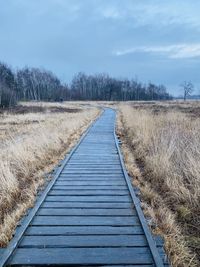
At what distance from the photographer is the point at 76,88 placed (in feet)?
461

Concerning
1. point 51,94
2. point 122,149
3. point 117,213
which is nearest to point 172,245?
point 117,213

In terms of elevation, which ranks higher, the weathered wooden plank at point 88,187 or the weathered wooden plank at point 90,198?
the weathered wooden plank at point 90,198

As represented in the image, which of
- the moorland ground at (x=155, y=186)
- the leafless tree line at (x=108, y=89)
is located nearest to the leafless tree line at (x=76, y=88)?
the leafless tree line at (x=108, y=89)

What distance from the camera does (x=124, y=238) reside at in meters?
4.84

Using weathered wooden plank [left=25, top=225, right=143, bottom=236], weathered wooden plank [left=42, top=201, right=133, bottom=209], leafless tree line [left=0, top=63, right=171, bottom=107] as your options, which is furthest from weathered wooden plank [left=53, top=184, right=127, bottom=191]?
leafless tree line [left=0, top=63, right=171, bottom=107]

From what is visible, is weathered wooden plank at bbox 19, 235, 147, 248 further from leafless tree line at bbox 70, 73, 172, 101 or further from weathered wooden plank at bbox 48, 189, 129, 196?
leafless tree line at bbox 70, 73, 172, 101

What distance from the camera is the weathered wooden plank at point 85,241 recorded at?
4602mm

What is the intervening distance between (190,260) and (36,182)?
4530 millimetres

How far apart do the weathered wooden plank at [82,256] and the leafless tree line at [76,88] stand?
87363mm

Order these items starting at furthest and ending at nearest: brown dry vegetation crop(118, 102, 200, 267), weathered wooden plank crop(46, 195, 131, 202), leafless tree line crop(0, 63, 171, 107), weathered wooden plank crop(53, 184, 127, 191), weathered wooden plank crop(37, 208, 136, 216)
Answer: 1. leafless tree line crop(0, 63, 171, 107)
2. weathered wooden plank crop(53, 184, 127, 191)
3. weathered wooden plank crop(46, 195, 131, 202)
4. weathered wooden plank crop(37, 208, 136, 216)
5. brown dry vegetation crop(118, 102, 200, 267)

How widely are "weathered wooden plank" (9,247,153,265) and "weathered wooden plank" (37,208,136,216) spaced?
4.31ft

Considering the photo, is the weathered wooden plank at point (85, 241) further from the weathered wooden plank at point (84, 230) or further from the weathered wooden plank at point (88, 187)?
the weathered wooden plank at point (88, 187)

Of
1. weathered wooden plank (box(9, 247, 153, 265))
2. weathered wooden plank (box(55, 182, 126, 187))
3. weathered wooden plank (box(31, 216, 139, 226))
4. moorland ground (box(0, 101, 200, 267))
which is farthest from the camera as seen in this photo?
weathered wooden plank (box(55, 182, 126, 187))

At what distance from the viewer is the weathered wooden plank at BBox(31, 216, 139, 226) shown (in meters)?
5.38
